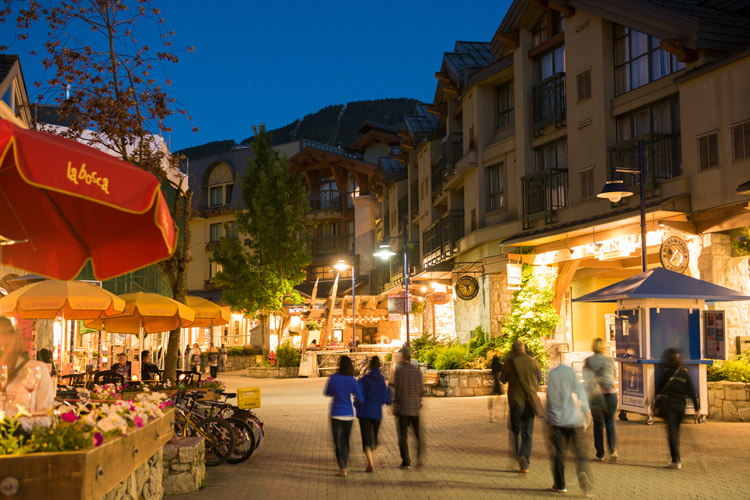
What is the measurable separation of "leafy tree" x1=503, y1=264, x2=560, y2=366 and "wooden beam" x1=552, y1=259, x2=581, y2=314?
12 centimetres

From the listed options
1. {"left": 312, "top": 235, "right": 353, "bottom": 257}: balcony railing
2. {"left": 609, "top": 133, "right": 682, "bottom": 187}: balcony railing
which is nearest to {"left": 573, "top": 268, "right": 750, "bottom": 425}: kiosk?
{"left": 609, "top": 133, "right": 682, "bottom": 187}: balcony railing

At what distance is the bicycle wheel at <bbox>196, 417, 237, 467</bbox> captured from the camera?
39.5 ft

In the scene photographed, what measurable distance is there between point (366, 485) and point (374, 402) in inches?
55.7

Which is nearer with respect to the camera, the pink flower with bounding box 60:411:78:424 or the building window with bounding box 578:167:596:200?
the pink flower with bounding box 60:411:78:424

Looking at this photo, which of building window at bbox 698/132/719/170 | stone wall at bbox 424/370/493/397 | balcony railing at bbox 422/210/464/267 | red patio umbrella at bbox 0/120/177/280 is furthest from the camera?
balcony railing at bbox 422/210/464/267

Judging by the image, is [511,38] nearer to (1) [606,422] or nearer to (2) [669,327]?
(2) [669,327]

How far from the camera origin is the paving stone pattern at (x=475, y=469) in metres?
9.99

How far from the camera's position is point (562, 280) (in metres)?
24.0

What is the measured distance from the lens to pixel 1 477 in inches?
198

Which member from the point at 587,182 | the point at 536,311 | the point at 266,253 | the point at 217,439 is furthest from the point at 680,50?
the point at 266,253

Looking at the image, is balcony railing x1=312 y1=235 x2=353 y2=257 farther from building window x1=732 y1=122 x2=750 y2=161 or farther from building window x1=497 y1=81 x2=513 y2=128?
building window x1=732 y1=122 x2=750 y2=161

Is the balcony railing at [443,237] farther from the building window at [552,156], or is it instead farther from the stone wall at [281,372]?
the stone wall at [281,372]

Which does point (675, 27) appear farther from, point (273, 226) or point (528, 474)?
point (273, 226)

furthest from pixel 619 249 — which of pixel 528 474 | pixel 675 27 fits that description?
pixel 528 474
